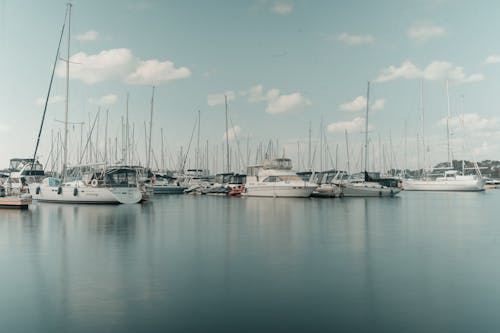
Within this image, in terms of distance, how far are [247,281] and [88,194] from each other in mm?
38622

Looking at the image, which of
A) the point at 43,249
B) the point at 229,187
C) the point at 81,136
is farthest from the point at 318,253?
the point at 81,136

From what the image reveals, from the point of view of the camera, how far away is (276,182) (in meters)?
67.8

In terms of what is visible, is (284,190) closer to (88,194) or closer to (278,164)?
(278,164)

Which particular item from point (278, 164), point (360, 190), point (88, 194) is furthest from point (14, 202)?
point (360, 190)

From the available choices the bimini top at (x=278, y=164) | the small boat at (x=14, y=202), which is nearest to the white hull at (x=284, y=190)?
the bimini top at (x=278, y=164)

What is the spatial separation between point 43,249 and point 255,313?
1411cm

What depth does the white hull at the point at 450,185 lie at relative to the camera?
345 feet

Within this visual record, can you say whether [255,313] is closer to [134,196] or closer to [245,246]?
[245,246]

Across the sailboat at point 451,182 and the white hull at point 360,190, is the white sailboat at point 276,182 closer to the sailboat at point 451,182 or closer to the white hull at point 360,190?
the white hull at point 360,190

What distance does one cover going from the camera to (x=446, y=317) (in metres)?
10.8

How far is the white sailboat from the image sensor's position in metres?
66.0

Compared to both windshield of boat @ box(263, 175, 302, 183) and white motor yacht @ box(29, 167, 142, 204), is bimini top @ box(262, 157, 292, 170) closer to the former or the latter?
windshield of boat @ box(263, 175, 302, 183)

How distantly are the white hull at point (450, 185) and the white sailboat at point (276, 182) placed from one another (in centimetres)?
5439

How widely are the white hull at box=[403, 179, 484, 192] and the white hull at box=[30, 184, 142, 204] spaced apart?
83361 millimetres
